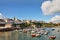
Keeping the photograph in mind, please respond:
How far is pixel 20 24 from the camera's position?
83312 millimetres

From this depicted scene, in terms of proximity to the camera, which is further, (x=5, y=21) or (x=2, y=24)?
(x=5, y=21)

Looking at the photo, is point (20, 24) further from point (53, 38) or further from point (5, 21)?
point (53, 38)

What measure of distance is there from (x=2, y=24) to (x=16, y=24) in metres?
9.54

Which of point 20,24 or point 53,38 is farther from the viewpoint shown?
point 20,24

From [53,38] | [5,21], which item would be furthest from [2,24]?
[53,38]

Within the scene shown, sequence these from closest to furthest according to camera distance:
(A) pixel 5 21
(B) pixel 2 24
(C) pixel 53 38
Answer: (C) pixel 53 38 → (B) pixel 2 24 → (A) pixel 5 21

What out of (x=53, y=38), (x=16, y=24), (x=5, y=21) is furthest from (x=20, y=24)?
(x=53, y=38)

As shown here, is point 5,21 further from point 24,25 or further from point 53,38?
point 53,38

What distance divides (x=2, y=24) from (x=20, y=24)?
33.9 ft

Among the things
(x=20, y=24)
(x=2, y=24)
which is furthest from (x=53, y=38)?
(x=20, y=24)

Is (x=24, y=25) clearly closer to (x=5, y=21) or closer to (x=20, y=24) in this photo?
(x=20, y=24)

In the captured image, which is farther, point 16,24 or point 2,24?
point 16,24

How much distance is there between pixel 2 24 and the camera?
75.9 m

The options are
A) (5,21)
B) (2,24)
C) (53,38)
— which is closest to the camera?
(53,38)
